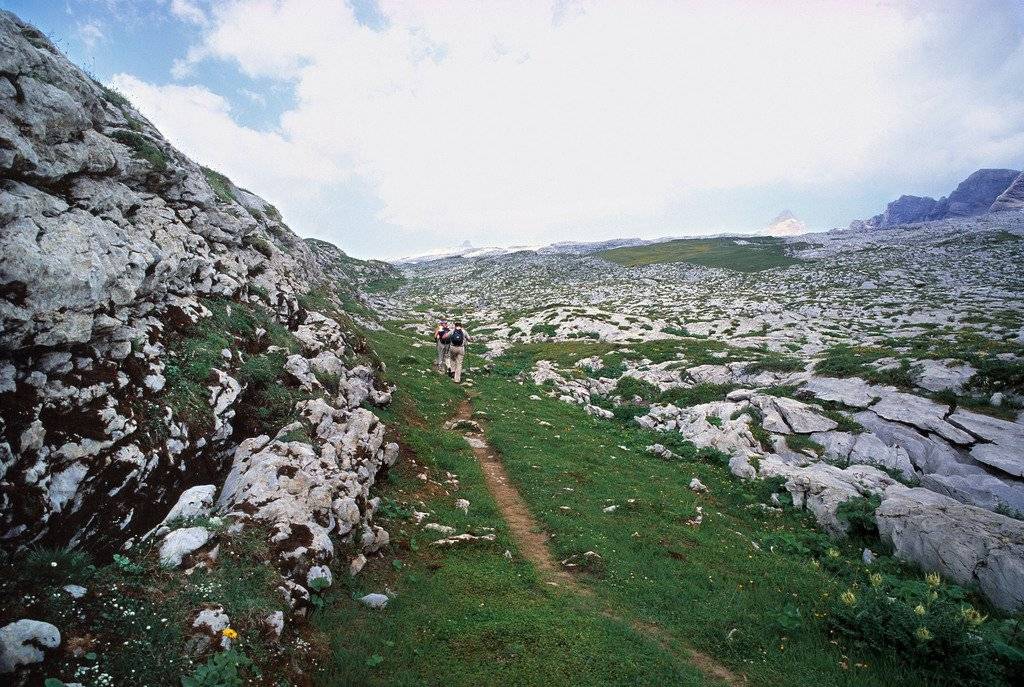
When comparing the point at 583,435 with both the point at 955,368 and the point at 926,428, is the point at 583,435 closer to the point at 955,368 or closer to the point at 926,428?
the point at 926,428

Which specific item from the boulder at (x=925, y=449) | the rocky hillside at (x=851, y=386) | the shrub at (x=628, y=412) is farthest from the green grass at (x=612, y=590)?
the boulder at (x=925, y=449)

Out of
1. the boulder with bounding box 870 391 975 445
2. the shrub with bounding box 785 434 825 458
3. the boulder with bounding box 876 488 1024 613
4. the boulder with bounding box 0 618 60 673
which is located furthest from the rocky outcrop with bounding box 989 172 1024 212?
the boulder with bounding box 0 618 60 673

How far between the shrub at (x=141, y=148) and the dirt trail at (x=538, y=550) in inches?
660

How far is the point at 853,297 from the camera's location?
196 ft

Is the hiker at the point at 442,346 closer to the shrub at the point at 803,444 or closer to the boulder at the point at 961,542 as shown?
the shrub at the point at 803,444

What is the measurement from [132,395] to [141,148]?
44.0 feet

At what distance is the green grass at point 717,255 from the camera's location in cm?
10691

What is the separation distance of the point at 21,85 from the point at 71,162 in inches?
74.9

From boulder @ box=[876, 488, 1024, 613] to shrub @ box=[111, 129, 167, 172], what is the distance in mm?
28376

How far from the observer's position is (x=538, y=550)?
41.6ft

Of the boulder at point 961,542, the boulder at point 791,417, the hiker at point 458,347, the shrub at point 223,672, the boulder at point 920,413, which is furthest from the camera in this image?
the hiker at point 458,347

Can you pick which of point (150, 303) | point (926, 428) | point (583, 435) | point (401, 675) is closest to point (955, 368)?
point (926, 428)

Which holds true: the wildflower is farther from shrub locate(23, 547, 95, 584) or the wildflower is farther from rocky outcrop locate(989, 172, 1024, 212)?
rocky outcrop locate(989, 172, 1024, 212)

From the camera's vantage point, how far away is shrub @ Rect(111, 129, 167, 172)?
17625 mm
